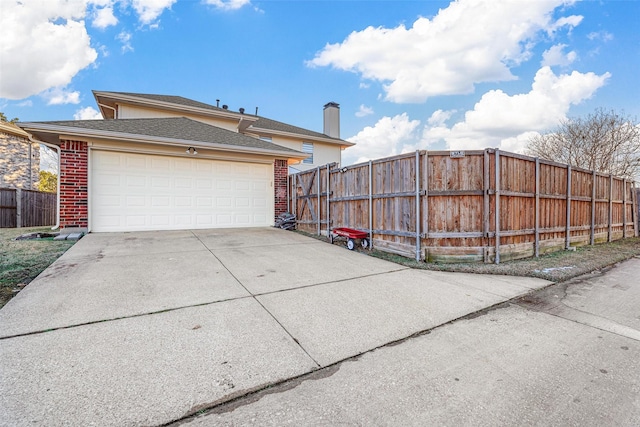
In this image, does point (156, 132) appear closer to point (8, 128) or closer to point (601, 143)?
point (8, 128)

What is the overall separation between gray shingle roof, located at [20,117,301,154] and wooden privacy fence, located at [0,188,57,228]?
20.4 ft

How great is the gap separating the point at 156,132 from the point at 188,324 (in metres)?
7.64

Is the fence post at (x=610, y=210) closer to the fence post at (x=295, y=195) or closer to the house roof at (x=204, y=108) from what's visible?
the fence post at (x=295, y=195)

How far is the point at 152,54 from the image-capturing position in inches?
520

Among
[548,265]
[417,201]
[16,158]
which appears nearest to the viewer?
[548,265]

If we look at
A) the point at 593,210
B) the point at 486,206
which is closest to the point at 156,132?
the point at 486,206

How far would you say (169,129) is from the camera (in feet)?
30.1

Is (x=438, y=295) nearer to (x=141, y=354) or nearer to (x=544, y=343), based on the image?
(x=544, y=343)

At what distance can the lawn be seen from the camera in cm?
358

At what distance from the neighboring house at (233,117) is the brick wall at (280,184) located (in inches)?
36.1

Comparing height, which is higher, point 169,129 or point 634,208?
point 169,129

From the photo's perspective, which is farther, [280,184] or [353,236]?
[280,184]

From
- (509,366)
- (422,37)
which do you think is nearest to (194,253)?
(509,366)

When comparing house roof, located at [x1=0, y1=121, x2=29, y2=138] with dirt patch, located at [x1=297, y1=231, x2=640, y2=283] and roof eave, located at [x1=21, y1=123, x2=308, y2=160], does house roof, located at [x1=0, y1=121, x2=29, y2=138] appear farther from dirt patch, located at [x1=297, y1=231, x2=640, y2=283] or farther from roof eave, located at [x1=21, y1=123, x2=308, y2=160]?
dirt patch, located at [x1=297, y1=231, x2=640, y2=283]
